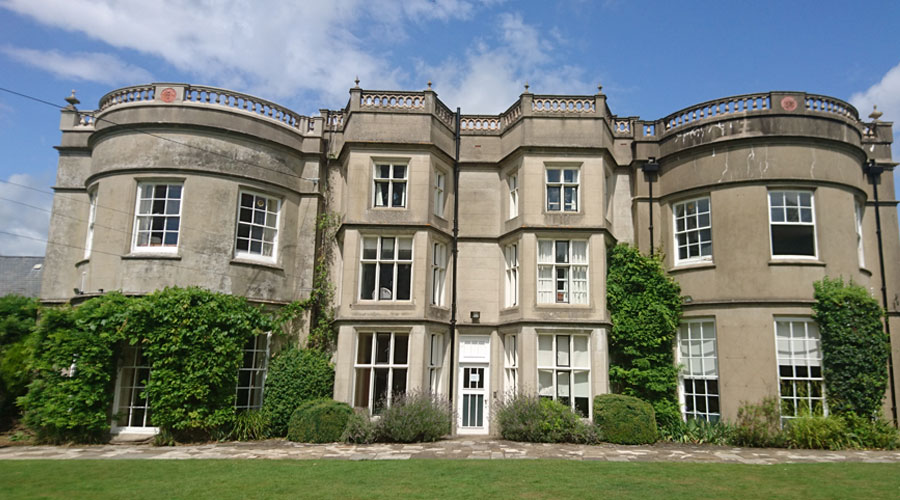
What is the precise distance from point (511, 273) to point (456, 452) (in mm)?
6200

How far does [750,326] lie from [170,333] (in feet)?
47.6

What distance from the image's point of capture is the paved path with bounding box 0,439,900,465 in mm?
12156

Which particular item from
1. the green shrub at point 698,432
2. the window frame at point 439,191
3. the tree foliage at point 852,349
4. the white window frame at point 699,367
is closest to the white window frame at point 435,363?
the window frame at point 439,191

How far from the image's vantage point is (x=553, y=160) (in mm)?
17047

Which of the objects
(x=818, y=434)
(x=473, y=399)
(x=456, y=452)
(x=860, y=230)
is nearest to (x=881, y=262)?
(x=860, y=230)

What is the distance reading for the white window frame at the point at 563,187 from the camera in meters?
17.0

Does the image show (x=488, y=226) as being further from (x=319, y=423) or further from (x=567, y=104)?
(x=319, y=423)

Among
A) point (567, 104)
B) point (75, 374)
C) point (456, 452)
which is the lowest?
point (456, 452)

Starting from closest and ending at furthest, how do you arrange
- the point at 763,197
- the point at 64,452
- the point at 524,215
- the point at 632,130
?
1. the point at 64,452
2. the point at 763,197
3. the point at 524,215
4. the point at 632,130

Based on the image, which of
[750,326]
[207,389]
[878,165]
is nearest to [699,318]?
[750,326]

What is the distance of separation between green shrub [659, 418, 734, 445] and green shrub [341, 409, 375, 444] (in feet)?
24.4

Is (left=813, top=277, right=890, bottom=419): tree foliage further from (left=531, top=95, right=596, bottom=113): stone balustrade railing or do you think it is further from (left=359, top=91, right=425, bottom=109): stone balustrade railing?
(left=359, top=91, right=425, bottom=109): stone balustrade railing

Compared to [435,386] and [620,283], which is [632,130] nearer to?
[620,283]

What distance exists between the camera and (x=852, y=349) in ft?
47.0
